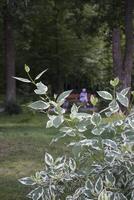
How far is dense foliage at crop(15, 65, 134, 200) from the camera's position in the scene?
3934 millimetres

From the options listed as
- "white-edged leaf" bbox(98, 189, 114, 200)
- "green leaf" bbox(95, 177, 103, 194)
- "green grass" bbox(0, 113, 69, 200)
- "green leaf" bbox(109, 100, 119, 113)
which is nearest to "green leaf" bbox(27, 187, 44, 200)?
"green leaf" bbox(95, 177, 103, 194)

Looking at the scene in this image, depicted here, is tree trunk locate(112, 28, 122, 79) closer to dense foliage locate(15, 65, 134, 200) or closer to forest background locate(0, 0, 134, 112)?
forest background locate(0, 0, 134, 112)

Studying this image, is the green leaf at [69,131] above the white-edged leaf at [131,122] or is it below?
below

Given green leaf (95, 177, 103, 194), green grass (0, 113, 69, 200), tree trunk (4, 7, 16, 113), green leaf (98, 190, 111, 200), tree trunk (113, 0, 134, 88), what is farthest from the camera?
tree trunk (4, 7, 16, 113)

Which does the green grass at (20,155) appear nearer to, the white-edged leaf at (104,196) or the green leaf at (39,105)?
the green leaf at (39,105)

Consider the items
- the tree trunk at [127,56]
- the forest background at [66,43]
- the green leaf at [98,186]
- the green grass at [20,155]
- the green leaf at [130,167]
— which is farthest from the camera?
the forest background at [66,43]

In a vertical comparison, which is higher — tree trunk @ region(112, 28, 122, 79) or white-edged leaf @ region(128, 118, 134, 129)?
white-edged leaf @ region(128, 118, 134, 129)

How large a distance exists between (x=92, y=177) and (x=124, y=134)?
1.33ft

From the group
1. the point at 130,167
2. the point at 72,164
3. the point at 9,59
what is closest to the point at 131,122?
the point at 130,167

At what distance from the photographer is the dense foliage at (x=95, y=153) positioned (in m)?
3.93

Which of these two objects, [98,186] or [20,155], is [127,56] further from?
[98,186]

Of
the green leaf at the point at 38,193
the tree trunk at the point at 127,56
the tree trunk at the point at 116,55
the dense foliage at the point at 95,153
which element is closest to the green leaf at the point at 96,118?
the dense foliage at the point at 95,153

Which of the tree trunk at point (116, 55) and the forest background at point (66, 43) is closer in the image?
the tree trunk at point (116, 55)

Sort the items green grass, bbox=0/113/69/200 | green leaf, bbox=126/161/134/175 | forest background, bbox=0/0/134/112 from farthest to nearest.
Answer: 1. forest background, bbox=0/0/134/112
2. green grass, bbox=0/113/69/200
3. green leaf, bbox=126/161/134/175
